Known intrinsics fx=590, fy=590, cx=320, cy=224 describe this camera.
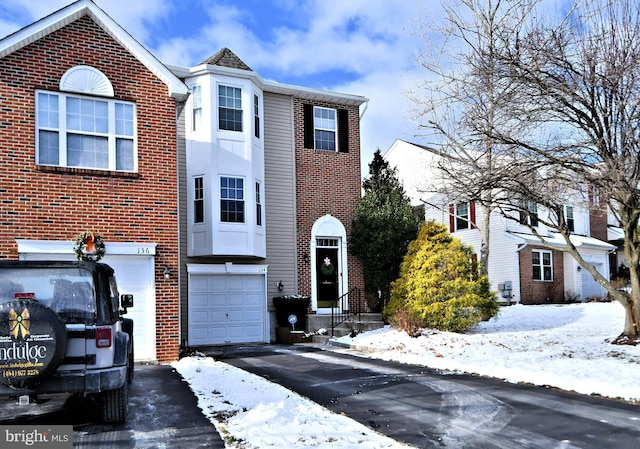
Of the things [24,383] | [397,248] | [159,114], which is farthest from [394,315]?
[24,383]

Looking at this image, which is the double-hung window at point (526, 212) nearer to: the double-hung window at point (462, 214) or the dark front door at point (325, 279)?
the dark front door at point (325, 279)

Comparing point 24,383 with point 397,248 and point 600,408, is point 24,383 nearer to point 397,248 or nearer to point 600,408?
point 600,408

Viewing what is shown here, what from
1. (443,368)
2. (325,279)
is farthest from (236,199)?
(443,368)

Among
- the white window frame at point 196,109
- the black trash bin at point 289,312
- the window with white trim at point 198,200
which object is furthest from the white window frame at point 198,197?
the black trash bin at point 289,312

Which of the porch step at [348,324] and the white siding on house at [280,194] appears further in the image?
the white siding on house at [280,194]

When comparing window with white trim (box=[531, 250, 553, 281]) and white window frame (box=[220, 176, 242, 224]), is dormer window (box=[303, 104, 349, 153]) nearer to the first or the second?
white window frame (box=[220, 176, 242, 224])

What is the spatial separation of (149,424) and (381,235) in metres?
13.2

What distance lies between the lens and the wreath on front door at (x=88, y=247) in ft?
38.9

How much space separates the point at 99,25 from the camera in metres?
13.0

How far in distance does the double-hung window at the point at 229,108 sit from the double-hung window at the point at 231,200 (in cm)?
164

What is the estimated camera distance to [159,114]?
1341cm

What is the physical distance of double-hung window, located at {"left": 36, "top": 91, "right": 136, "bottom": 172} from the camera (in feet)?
40.6

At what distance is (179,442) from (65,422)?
1852 millimetres

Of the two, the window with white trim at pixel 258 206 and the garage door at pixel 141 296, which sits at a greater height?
the window with white trim at pixel 258 206
